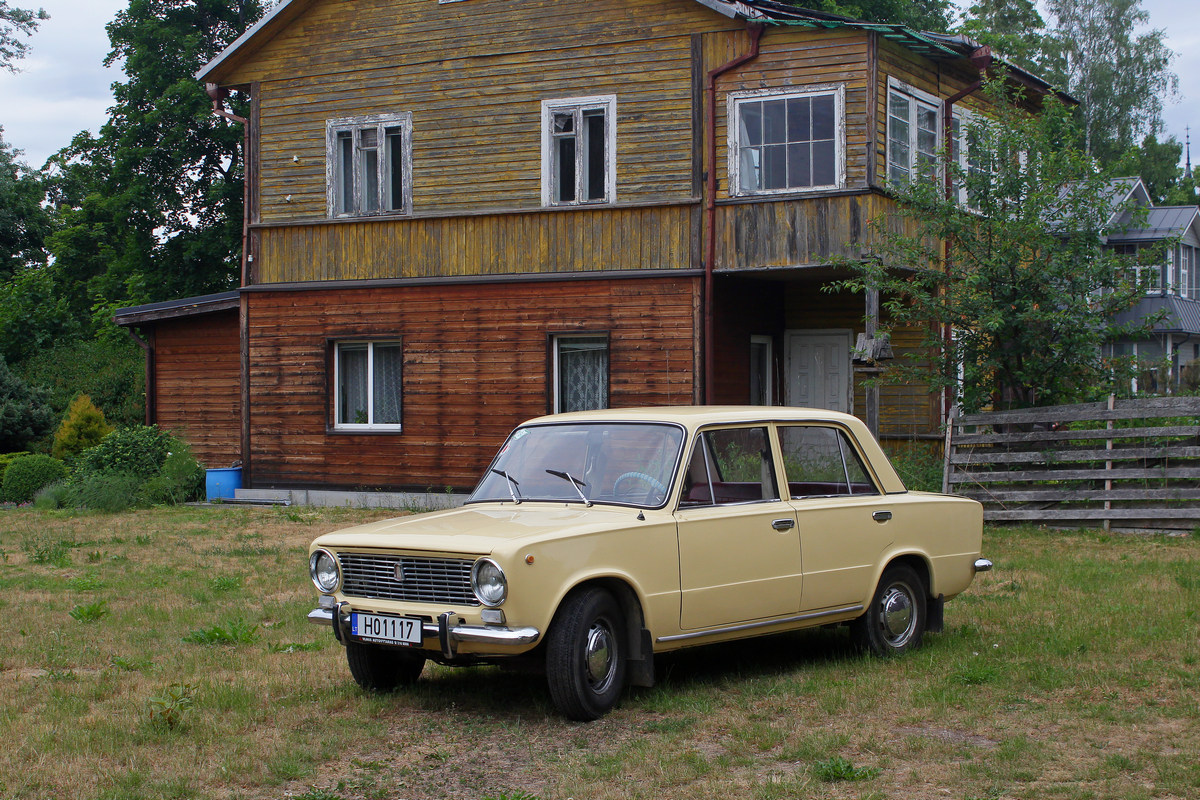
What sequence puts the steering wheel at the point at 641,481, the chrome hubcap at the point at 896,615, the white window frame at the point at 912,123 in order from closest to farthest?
1. the steering wheel at the point at 641,481
2. the chrome hubcap at the point at 896,615
3. the white window frame at the point at 912,123

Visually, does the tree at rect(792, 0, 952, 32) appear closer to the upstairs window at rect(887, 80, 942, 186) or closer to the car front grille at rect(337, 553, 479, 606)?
the upstairs window at rect(887, 80, 942, 186)

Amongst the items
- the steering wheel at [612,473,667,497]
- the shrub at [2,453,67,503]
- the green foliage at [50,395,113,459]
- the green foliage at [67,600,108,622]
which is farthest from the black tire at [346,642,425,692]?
the green foliage at [50,395,113,459]

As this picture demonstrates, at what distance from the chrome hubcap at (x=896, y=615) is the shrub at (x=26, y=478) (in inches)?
716

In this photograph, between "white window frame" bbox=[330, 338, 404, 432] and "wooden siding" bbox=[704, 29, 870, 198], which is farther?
"white window frame" bbox=[330, 338, 404, 432]

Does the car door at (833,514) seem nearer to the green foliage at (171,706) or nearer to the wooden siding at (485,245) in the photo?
the green foliage at (171,706)

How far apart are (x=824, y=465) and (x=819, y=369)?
12.3 metres

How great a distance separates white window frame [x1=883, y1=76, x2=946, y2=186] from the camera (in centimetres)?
1705

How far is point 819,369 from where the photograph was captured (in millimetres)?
20188

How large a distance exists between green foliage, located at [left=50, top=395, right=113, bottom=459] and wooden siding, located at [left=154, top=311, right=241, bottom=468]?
11.6ft

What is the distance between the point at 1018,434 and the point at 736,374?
504cm

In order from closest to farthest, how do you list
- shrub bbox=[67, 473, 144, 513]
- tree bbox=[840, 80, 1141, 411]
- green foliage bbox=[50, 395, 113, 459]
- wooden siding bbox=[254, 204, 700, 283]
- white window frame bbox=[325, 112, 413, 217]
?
1. tree bbox=[840, 80, 1141, 411]
2. wooden siding bbox=[254, 204, 700, 283]
3. shrub bbox=[67, 473, 144, 513]
4. white window frame bbox=[325, 112, 413, 217]
5. green foliage bbox=[50, 395, 113, 459]

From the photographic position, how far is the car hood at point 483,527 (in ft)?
21.2

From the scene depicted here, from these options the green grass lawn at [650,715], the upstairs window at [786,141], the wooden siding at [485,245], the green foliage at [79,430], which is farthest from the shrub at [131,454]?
the green grass lawn at [650,715]

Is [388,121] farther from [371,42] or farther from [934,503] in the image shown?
[934,503]
